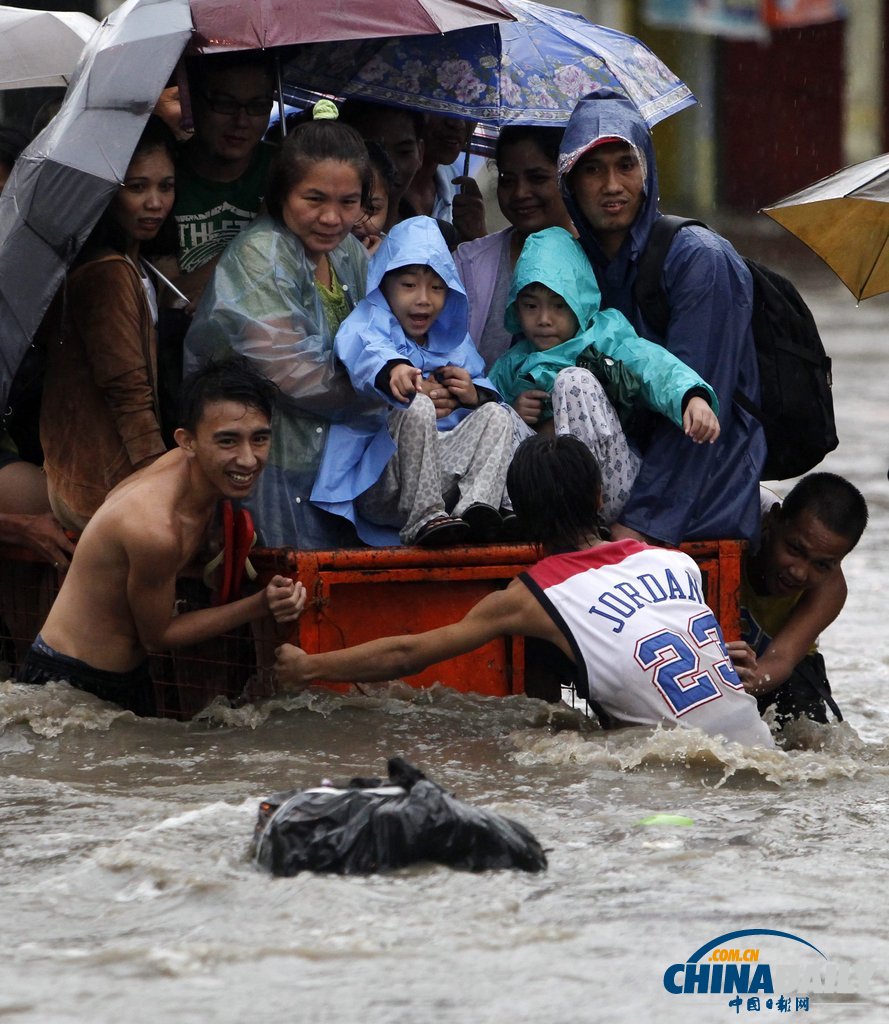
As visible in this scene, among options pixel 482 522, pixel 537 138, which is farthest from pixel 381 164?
pixel 482 522

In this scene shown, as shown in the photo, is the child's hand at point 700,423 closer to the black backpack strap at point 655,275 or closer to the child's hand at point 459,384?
the black backpack strap at point 655,275

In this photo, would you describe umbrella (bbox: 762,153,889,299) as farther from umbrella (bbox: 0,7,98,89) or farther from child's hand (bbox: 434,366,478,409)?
umbrella (bbox: 0,7,98,89)

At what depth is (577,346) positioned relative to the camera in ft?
18.4

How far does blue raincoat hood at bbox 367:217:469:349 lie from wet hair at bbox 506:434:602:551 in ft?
2.81

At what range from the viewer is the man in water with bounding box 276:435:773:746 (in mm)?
4766

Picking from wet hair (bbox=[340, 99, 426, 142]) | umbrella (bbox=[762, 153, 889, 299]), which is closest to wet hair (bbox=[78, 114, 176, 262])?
wet hair (bbox=[340, 99, 426, 142])

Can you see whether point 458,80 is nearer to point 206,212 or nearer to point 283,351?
point 206,212

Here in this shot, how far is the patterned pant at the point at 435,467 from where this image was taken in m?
5.38

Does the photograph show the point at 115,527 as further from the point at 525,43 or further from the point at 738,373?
the point at 525,43

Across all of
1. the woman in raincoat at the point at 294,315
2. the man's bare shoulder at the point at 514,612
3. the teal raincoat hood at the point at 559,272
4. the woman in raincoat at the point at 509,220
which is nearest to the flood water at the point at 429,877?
the man's bare shoulder at the point at 514,612

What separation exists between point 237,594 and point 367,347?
2.79 ft

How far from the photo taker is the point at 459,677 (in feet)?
17.8

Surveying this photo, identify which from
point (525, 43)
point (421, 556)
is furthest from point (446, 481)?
point (525, 43)

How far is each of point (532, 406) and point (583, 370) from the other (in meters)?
0.30
